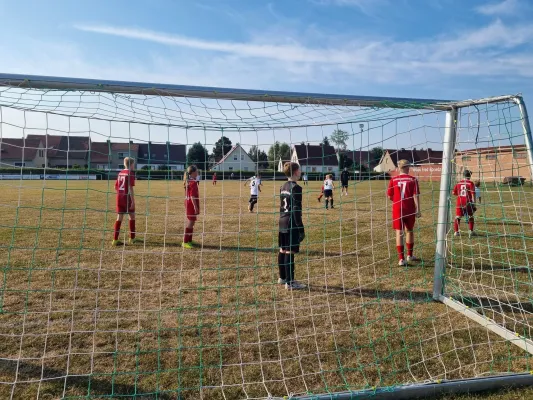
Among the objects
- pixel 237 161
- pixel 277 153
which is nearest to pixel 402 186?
pixel 277 153

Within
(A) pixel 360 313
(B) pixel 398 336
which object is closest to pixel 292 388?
(B) pixel 398 336

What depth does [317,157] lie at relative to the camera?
4641 millimetres

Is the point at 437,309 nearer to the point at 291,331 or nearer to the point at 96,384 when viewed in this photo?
the point at 291,331

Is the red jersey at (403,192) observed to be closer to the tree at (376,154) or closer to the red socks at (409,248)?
the red socks at (409,248)

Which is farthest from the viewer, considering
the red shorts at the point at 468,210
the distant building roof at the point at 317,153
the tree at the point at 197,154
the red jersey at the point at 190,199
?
the red jersey at the point at 190,199

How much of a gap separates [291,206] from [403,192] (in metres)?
2.27

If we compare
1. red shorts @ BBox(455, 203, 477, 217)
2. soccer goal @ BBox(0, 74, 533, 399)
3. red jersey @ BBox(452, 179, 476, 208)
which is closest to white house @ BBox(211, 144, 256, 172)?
soccer goal @ BBox(0, 74, 533, 399)

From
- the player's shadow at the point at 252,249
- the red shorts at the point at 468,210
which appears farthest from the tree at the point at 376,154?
the player's shadow at the point at 252,249

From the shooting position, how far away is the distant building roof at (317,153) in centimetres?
460

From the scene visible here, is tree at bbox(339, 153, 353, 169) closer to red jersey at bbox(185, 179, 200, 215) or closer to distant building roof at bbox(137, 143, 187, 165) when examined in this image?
distant building roof at bbox(137, 143, 187, 165)

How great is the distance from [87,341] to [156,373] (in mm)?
1016

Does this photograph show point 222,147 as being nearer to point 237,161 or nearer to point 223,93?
point 237,161

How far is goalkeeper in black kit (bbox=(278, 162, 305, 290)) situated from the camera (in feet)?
16.5

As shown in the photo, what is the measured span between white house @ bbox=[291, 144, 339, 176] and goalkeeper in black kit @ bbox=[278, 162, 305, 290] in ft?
0.67
